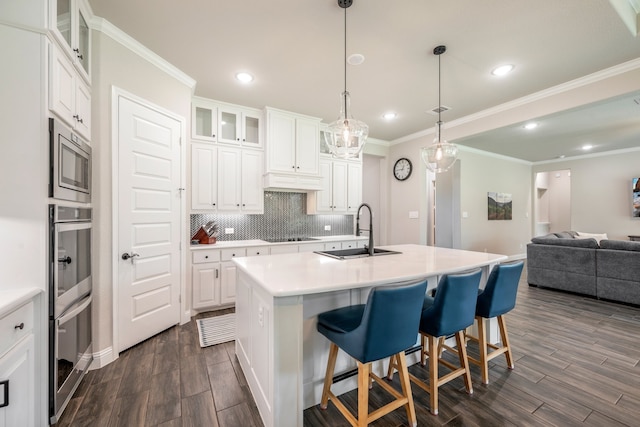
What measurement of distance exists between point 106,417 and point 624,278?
576 centimetres

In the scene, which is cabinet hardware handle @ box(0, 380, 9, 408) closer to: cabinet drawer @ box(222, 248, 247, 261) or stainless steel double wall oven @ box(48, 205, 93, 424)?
stainless steel double wall oven @ box(48, 205, 93, 424)

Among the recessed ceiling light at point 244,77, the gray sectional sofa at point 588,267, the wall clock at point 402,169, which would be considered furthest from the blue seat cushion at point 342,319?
the gray sectional sofa at point 588,267

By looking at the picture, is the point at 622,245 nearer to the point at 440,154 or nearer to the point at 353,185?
the point at 440,154

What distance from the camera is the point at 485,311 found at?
6.59ft

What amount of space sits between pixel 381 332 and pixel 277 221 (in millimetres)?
3239

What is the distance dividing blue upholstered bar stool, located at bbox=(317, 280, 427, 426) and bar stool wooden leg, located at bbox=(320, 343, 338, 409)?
0.33 ft

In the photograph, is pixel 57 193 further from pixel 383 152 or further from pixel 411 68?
pixel 383 152

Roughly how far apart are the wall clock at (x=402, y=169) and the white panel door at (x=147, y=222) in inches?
155

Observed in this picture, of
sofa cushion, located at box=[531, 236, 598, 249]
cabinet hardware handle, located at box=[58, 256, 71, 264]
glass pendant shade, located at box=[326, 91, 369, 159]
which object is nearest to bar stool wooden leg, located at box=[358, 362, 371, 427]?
glass pendant shade, located at box=[326, 91, 369, 159]

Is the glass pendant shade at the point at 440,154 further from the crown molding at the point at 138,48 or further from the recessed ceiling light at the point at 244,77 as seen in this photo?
the crown molding at the point at 138,48

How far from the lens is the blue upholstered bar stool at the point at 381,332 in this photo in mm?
1353

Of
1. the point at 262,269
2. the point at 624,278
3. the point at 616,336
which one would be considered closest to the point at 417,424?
the point at 262,269

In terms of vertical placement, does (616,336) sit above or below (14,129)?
below

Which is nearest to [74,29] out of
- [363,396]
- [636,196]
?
[363,396]
